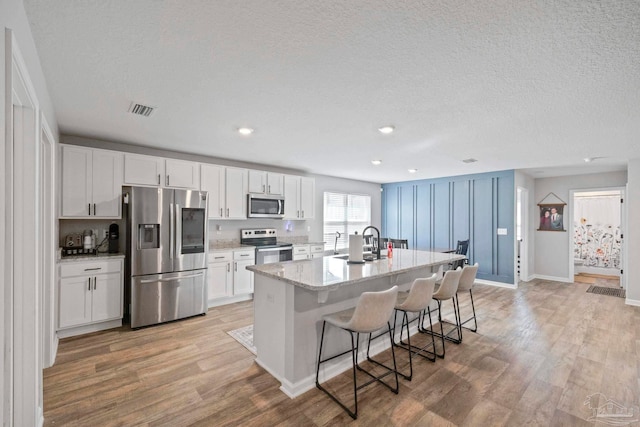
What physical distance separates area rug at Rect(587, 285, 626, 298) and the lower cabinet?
6.44 m

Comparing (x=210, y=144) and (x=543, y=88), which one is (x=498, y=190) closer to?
(x=543, y=88)

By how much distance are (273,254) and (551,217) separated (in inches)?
249

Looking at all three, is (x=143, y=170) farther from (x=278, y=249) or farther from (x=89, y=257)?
(x=278, y=249)

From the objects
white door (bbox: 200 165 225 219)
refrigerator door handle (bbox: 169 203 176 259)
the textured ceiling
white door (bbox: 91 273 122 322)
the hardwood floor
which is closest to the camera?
the textured ceiling

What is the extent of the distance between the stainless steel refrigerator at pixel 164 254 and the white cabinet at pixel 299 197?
1822 mm

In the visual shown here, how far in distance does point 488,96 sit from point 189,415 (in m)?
3.32

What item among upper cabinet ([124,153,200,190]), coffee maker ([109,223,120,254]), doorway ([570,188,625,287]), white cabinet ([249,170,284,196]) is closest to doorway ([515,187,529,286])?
doorway ([570,188,625,287])

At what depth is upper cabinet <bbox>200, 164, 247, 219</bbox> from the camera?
15.4ft

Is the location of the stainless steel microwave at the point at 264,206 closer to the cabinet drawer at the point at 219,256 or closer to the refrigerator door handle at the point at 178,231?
the cabinet drawer at the point at 219,256

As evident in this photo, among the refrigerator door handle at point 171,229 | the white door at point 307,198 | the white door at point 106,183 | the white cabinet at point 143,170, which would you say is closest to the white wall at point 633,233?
the white door at point 307,198

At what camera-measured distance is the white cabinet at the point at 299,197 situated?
5.74m

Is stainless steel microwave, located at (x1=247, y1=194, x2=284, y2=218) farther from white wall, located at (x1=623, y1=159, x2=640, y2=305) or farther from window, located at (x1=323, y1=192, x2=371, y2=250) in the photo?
white wall, located at (x1=623, y1=159, x2=640, y2=305)

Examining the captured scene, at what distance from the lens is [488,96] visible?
95.7 inches

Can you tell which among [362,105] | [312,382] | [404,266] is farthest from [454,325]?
[362,105]
